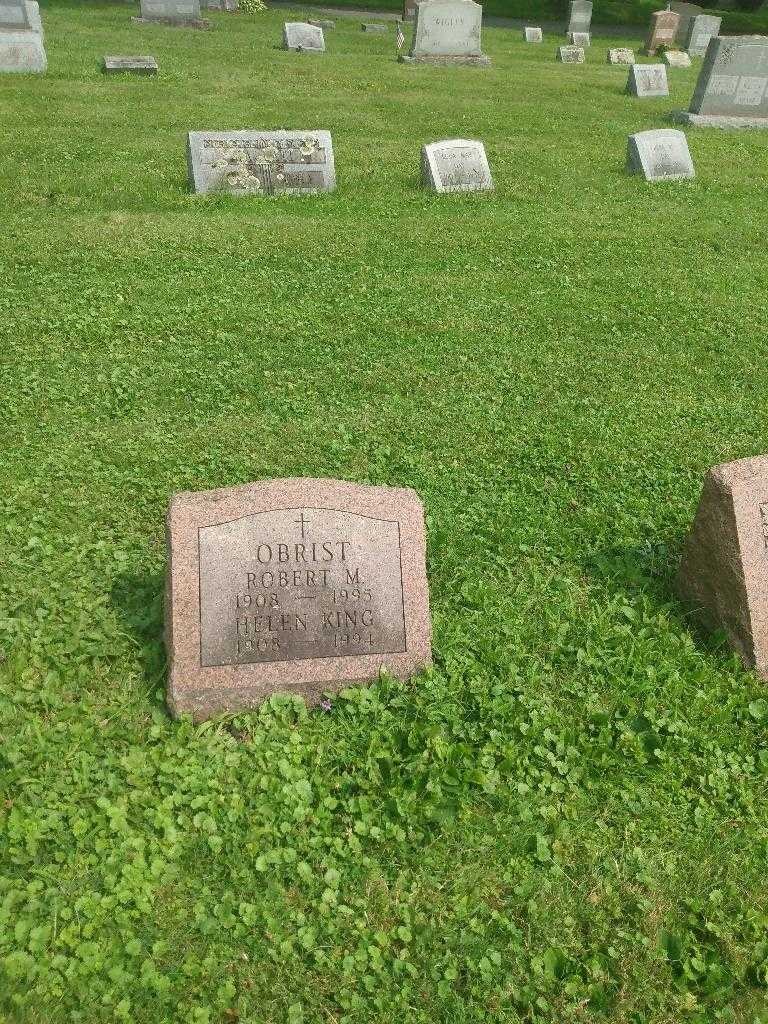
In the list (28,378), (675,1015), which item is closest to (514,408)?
(28,378)

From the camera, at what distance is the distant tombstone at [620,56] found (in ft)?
81.7

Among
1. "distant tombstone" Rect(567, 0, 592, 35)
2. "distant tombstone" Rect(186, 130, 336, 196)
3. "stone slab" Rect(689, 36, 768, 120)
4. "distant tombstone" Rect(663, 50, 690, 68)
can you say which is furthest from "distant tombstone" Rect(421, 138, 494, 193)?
"distant tombstone" Rect(567, 0, 592, 35)

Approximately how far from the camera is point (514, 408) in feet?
21.1

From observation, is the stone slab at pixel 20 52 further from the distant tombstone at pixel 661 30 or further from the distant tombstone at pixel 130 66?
the distant tombstone at pixel 661 30

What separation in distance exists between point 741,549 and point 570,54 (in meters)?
24.9

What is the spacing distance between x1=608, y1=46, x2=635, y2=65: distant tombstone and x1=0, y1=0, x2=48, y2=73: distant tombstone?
55.7 feet

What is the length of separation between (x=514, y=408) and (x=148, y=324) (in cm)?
342

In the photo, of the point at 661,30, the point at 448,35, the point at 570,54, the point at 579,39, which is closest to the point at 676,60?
the point at 661,30

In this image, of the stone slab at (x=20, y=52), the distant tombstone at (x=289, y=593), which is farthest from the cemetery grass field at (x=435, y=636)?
the stone slab at (x=20, y=52)

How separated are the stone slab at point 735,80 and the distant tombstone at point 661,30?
12172 millimetres

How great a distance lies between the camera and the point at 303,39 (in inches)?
855

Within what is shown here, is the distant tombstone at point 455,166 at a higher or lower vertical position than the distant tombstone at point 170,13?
higher

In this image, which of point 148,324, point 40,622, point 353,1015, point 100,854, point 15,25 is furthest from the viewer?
point 15,25

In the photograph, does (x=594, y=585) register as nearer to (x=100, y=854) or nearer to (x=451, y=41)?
(x=100, y=854)
